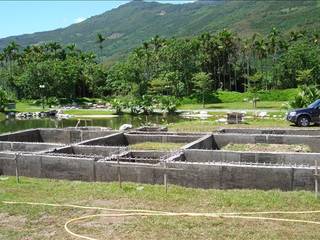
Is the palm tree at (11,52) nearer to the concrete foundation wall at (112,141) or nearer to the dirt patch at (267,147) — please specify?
the concrete foundation wall at (112,141)

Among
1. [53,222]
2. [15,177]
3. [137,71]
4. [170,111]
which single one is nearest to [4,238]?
[53,222]

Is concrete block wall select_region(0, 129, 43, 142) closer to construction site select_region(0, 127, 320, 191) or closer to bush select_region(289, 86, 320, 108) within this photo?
construction site select_region(0, 127, 320, 191)

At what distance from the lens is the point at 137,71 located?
62.5 meters

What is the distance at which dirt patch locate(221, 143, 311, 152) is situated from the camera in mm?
17797

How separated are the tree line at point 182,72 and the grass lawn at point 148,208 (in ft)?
136

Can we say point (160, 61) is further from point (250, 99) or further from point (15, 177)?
point (15, 177)

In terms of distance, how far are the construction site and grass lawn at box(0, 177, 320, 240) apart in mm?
604

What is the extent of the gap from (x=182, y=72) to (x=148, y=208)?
50.9m

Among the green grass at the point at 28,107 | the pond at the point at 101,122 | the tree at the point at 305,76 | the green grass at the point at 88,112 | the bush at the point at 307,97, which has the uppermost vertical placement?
the tree at the point at 305,76

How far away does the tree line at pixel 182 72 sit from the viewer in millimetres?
58656

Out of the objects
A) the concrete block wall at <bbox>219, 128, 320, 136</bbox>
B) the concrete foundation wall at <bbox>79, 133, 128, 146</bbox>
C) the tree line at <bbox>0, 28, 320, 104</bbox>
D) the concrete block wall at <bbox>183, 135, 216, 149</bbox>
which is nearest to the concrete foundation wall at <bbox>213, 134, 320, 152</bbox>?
the concrete block wall at <bbox>183, 135, 216, 149</bbox>

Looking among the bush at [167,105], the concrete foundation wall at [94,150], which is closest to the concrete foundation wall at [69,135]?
the concrete foundation wall at [94,150]

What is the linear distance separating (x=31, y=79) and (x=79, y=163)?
52891 millimetres

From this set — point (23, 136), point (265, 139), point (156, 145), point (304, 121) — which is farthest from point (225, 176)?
point (304, 121)
